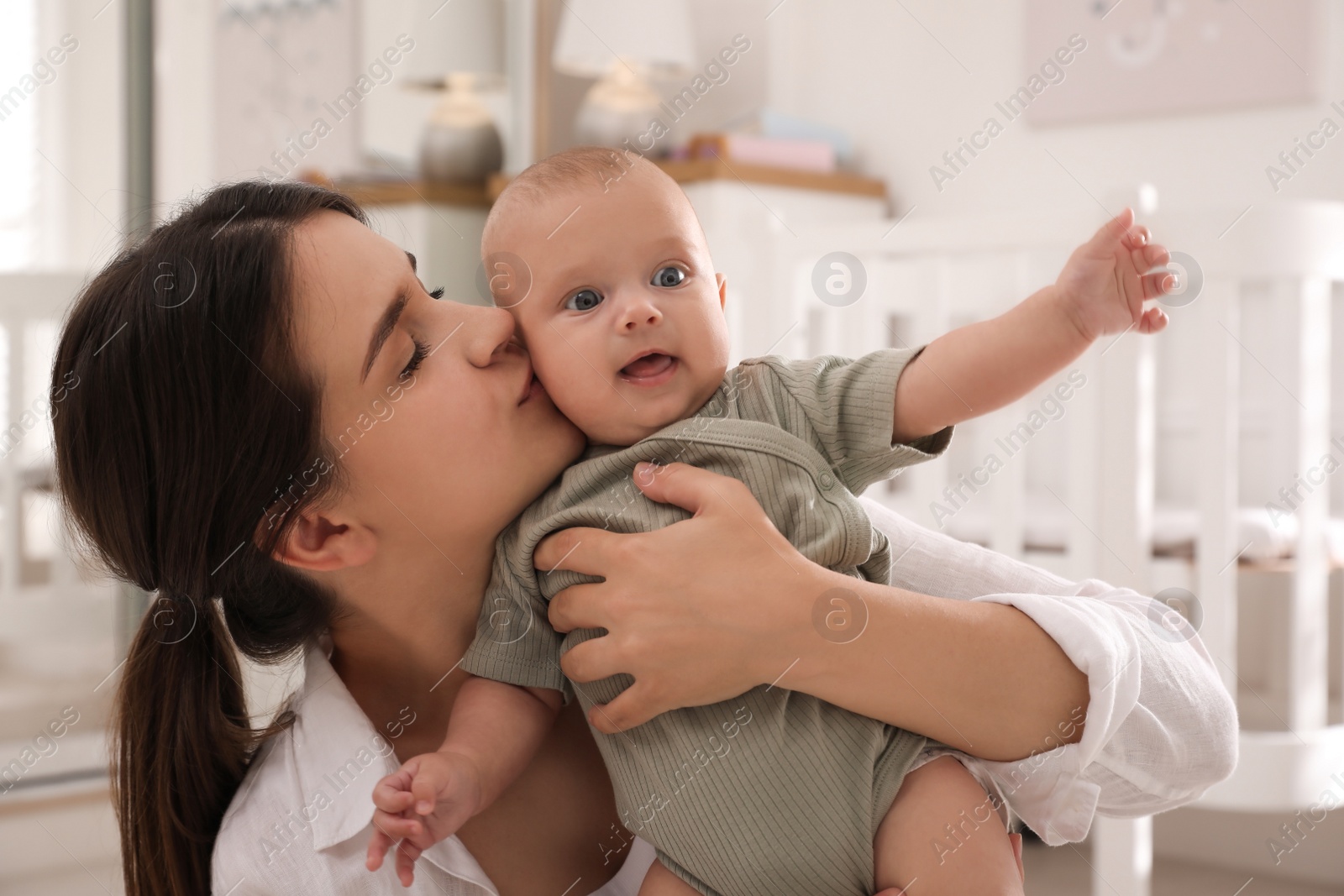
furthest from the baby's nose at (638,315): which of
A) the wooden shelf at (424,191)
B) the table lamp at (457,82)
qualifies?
the table lamp at (457,82)

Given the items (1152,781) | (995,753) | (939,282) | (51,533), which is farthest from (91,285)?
(51,533)

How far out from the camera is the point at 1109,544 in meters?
1.82

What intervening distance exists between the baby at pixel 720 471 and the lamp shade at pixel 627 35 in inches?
81.6

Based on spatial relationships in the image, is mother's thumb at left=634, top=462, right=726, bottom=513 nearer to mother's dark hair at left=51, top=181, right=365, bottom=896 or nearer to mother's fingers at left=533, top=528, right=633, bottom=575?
mother's fingers at left=533, top=528, right=633, bottom=575

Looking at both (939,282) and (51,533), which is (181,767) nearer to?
(939,282)

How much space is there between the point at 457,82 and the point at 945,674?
115 inches

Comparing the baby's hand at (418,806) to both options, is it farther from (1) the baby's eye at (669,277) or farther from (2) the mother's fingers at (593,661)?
(1) the baby's eye at (669,277)

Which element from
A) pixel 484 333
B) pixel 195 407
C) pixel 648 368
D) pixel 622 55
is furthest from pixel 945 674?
pixel 622 55

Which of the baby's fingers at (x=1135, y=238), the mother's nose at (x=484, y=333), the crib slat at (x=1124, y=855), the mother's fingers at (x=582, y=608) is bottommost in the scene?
the crib slat at (x=1124, y=855)

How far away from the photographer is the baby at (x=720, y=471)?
899 millimetres

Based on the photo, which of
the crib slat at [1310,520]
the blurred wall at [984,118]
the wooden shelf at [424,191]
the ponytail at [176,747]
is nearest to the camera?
the ponytail at [176,747]

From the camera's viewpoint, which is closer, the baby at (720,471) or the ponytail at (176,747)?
the baby at (720,471)

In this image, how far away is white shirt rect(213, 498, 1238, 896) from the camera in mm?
938

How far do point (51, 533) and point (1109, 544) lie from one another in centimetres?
211
